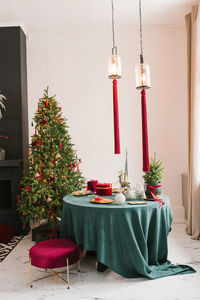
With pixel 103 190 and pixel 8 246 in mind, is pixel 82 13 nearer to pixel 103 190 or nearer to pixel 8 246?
pixel 103 190

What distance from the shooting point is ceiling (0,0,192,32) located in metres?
4.03

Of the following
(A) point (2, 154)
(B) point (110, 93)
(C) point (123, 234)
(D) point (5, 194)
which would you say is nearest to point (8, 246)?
(D) point (5, 194)

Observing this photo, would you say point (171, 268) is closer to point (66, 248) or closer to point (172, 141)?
point (66, 248)

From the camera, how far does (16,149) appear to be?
443 cm

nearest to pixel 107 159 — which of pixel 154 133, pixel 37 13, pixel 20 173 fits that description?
pixel 154 133

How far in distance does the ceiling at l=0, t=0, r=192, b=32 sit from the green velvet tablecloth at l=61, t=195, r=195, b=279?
2.97 m

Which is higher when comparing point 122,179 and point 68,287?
point 122,179

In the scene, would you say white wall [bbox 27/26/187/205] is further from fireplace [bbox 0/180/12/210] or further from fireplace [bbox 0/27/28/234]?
fireplace [bbox 0/180/12/210]

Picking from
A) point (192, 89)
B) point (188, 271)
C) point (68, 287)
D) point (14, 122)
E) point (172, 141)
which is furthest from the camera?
point (172, 141)

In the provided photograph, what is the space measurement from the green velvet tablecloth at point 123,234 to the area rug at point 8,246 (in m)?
1.24

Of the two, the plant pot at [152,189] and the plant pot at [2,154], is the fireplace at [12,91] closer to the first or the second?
the plant pot at [2,154]

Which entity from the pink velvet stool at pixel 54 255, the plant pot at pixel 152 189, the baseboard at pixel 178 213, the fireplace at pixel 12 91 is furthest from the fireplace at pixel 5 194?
the baseboard at pixel 178 213

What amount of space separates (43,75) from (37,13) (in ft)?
3.21

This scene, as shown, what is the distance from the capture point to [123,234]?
2.61 meters
